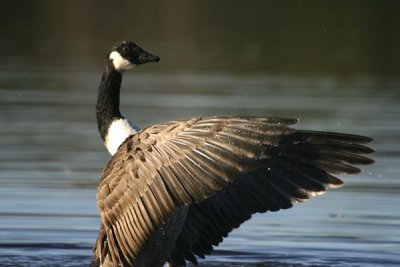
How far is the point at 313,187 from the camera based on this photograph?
9703mm

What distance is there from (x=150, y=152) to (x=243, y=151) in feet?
2.78

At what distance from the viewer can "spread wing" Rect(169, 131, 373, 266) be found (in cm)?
946

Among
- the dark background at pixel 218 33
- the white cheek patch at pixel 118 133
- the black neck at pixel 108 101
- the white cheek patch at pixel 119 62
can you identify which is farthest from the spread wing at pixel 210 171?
the dark background at pixel 218 33

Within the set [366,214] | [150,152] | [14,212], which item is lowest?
[14,212]

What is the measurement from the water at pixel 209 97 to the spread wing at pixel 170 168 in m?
2.61

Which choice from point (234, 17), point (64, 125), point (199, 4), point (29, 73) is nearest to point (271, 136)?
point (64, 125)

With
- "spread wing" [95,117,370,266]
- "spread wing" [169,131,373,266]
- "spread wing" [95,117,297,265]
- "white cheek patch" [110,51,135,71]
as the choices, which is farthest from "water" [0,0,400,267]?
"spread wing" [95,117,297,265]

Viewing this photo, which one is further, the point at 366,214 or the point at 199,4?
the point at 199,4

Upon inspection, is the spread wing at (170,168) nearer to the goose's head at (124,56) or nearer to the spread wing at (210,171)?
the spread wing at (210,171)

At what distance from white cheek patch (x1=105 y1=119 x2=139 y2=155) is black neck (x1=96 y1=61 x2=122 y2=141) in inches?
3.8

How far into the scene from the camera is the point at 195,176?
29.6 ft

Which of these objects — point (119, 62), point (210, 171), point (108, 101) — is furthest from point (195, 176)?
point (119, 62)

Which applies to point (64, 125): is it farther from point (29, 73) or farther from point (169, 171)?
point (169, 171)

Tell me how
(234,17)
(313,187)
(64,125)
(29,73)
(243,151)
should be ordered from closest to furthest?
(243,151)
(313,187)
(64,125)
(29,73)
(234,17)
